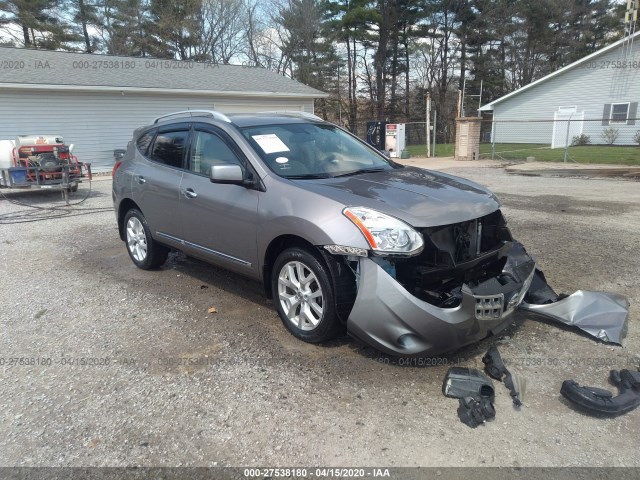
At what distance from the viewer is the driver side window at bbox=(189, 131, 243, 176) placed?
4.26 m

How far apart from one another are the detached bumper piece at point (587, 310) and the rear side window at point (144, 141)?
4.27 m

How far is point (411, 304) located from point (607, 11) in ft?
150

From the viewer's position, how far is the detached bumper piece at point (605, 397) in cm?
276

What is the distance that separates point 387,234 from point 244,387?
138 centimetres

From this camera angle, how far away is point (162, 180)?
4953mm

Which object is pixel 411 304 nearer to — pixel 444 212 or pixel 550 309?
pixel 444 212

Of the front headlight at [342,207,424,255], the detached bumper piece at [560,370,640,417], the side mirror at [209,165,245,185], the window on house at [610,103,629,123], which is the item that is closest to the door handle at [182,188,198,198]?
the side mirror at [209,165,245,185]

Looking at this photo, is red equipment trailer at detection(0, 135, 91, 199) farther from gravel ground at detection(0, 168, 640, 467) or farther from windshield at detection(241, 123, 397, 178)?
windshield at detection(241, 123, 397, 178)

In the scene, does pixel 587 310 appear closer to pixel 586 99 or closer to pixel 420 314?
pixel 420 314

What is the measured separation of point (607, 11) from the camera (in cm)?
3806

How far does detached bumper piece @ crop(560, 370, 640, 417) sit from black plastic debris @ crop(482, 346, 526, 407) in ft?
0.83

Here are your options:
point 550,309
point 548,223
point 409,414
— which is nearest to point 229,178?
point 409,414

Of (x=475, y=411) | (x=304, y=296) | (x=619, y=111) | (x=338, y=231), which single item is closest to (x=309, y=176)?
(x=338, y=231)

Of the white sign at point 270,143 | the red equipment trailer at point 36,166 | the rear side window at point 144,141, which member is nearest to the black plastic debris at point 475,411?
the white sign at point 270,143
